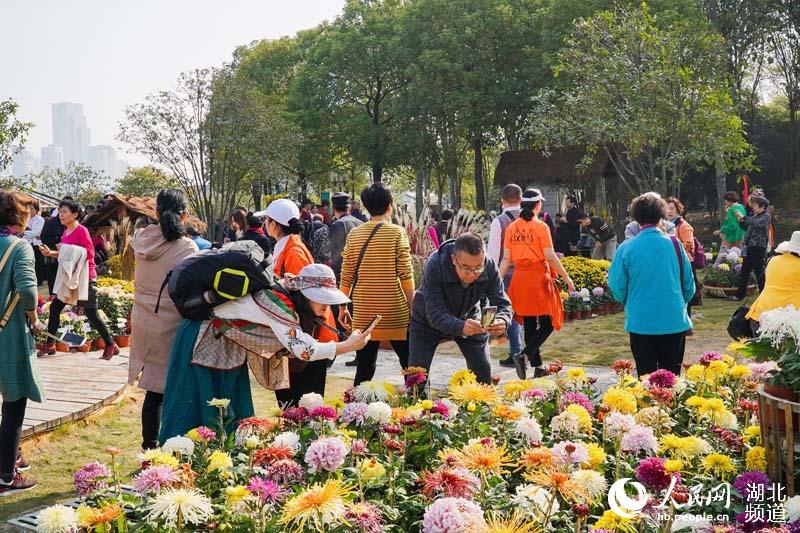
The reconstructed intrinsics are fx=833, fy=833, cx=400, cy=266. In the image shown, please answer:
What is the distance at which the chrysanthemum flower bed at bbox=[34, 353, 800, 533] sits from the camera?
2.40 meters

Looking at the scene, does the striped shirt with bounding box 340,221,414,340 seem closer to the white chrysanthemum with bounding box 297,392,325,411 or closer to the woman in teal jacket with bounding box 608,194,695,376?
the woman in teal jacket with bounding box 608,194,695,376

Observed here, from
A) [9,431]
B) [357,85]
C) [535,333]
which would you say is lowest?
[9,431]

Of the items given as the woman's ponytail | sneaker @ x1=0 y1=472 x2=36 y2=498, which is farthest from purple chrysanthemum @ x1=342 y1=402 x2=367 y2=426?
sneaker @ x1=0 y1=472 x2=36 y2=498

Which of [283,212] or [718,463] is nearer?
[718,463]

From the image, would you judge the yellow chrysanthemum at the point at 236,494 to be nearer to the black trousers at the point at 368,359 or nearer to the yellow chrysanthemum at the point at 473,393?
the yellow chrysanthemum at the point at 473,393

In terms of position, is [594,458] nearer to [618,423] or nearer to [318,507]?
[618,423]

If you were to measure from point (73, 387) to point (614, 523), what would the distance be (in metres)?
5.72

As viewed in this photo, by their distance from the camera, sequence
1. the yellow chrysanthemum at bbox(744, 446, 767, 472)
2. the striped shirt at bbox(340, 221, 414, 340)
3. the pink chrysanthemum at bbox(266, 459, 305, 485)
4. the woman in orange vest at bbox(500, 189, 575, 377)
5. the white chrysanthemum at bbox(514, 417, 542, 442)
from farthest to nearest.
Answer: the woman in orange vest at bbox(500, 189, 575, 377) → the striped shirt at bbox(340, 221, 414, 340) → the white chrysanthemum at bbox(514, 417, 542, 442) → the yellow chrysanthemum at bbox(744, 446, 767, 472) → the pink chrysanthemum at bbox(266, 459, 305, 485)

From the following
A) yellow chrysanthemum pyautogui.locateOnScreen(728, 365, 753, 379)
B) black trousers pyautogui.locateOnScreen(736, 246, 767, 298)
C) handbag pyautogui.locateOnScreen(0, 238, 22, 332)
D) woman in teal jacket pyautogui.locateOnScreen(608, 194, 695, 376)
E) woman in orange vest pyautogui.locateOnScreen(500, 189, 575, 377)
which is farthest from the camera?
black trousers pyautogui.locateOnScreen(736, 246, 767, 298)

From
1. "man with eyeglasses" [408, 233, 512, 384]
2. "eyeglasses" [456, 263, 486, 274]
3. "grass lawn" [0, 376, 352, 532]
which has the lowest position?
"grass lawn" [0, 376, 352, 532]

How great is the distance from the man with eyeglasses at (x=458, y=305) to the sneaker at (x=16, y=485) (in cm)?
237

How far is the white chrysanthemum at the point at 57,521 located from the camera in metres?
2.41

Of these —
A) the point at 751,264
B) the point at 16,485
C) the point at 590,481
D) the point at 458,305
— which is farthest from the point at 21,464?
the point at 751,264

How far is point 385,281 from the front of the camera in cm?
557
